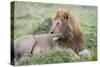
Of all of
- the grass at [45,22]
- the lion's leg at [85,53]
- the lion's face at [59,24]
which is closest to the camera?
the grass at [45,22]

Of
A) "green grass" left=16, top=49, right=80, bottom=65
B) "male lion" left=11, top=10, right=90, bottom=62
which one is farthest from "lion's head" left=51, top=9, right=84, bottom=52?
"green grass" left=16, top=49, right=80, bottom=65

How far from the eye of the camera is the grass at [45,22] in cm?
245

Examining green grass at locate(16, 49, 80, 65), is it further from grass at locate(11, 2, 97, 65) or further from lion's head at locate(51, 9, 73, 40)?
lion's head at locate(51, 9, 73, 40)

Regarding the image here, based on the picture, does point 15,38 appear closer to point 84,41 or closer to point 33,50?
point 33,50

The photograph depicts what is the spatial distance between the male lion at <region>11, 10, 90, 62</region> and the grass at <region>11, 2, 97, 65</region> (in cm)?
7

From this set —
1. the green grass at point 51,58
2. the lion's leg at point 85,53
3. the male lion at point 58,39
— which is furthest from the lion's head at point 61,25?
the lion's leg at point 85,53

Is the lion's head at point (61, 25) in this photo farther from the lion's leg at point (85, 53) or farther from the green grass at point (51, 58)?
the lion's leg at point (85, 53)

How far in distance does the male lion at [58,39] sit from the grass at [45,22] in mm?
65

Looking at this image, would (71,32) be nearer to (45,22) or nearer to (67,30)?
(67,30)

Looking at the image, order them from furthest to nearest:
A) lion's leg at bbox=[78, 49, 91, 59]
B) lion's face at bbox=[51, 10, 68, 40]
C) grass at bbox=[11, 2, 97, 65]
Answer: lion's leg at bbox=[78, 49, 91, 59], lion's face at bbox=[51, 10, 68, 40], grass at bbox=[11, 2, 97, 65]

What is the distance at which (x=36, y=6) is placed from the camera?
253 cm

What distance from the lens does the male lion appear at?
246 cm
